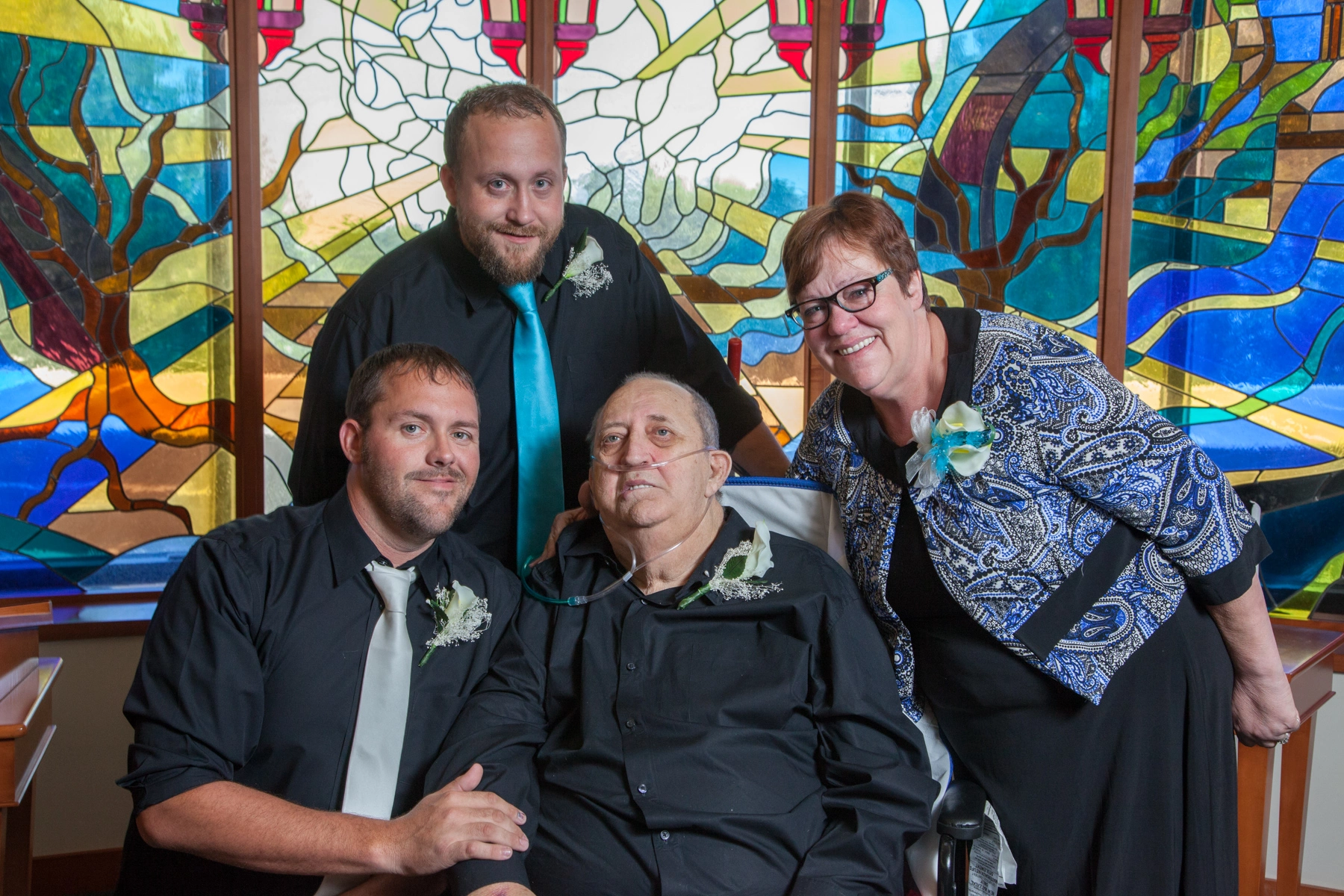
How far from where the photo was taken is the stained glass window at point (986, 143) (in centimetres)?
421

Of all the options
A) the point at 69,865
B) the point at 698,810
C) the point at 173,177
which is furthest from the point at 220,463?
the point at 698,810

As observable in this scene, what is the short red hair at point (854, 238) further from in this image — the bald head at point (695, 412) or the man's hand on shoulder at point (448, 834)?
the man's hand on shoulder at point (448, 834)

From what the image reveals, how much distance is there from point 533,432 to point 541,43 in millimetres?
2402

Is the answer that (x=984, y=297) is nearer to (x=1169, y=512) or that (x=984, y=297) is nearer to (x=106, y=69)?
(x=1169, y=512)

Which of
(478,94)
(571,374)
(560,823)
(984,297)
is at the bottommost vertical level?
(560,823)

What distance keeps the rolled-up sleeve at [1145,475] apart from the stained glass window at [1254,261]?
239 centimetres

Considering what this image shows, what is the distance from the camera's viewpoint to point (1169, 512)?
1.82m

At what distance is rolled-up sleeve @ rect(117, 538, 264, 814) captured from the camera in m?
1.77

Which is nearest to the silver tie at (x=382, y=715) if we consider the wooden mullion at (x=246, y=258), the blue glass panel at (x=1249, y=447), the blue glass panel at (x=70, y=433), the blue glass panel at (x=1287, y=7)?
the wooden mullion at (x=246, y=258)

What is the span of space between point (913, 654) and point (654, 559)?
0.55 meters

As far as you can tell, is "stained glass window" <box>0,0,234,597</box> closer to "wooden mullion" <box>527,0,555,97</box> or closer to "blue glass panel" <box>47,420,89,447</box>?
"blue glass panel" <box>47,420,89,447</box>

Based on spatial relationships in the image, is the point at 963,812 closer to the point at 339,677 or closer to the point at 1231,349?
the point at 339,677

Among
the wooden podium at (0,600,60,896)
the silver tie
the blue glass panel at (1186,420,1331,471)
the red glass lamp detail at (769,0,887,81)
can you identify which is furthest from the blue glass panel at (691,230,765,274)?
the wooden podium at (0,600,60,896)

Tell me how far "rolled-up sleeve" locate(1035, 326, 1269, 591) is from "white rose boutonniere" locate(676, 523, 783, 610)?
546mm
